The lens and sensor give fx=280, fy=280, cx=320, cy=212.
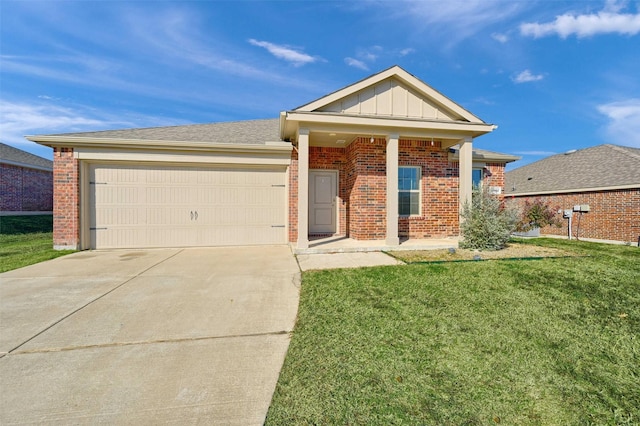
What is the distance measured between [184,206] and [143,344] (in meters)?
5.96

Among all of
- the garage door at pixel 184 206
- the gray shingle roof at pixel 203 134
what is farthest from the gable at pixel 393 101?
the garage door at pixel 184 206

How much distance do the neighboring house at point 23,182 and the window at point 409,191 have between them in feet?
63.1

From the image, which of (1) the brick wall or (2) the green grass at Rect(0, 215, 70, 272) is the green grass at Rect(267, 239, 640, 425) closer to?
(2) the green grass at Rect(0, 215, 70, 272)

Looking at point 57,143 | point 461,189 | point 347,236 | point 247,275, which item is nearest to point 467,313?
point 247,275

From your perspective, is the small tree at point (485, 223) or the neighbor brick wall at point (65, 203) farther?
the neighbor brick wall at point (65, 203)

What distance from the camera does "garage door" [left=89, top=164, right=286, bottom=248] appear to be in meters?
7.90

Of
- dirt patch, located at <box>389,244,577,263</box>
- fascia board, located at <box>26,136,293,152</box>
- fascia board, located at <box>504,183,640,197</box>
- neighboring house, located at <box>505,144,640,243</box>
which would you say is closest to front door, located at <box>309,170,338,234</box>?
fascia board, located at <box>26,136,293,152</box>

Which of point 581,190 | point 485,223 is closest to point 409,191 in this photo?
point 485,223

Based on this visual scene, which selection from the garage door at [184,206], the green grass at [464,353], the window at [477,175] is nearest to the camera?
the green grass at [464,353]

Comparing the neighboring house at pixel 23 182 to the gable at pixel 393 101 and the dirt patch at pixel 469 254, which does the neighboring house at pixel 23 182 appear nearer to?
the gable at pixel 393 101

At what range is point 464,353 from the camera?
255 centimetres

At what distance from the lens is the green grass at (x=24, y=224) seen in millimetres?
11853

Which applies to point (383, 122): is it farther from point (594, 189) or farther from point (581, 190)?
point (581, 190)

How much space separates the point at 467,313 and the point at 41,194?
73.3 ft
